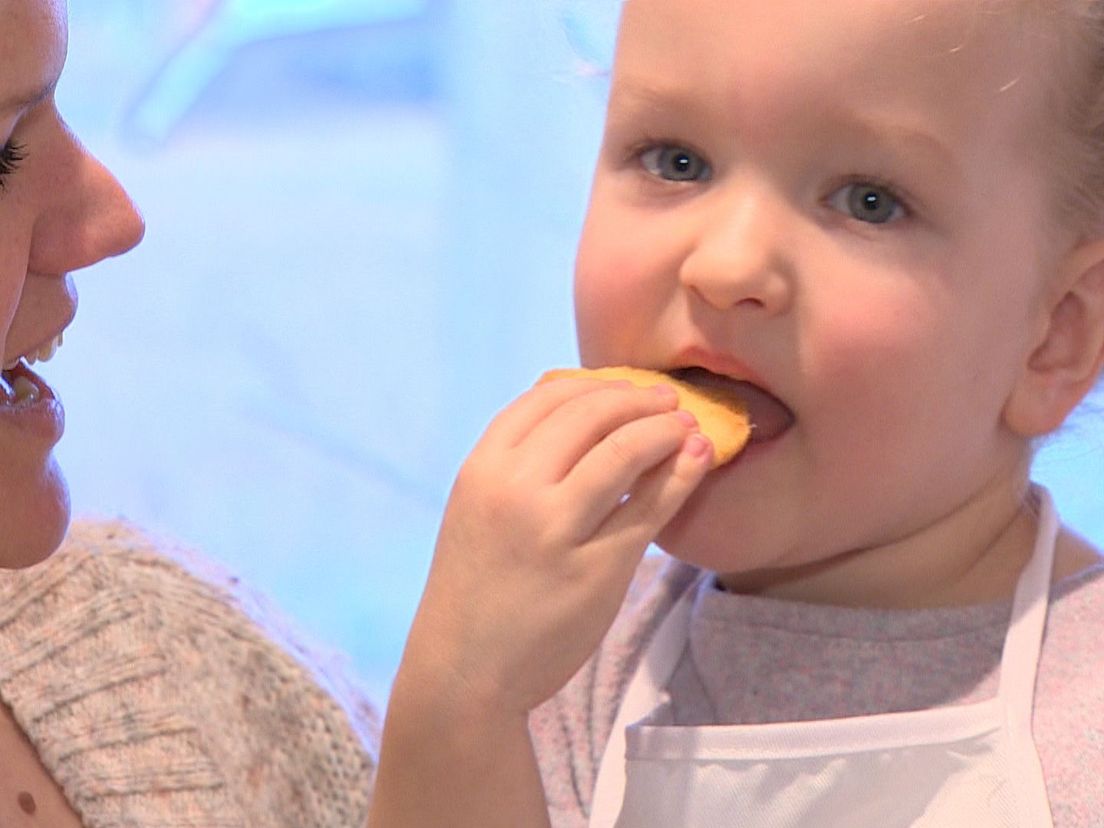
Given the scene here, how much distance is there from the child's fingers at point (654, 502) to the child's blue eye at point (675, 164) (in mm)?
209

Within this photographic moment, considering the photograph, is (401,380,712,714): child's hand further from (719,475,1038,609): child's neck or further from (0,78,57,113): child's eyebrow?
Result: (0,78,57,113): child's eyebrow

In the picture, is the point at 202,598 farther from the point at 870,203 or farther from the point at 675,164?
the point at 870,203

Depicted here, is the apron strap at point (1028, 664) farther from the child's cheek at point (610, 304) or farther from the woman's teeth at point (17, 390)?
the woman's teeth at point (17, 390)

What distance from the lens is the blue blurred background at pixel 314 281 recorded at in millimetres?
3178

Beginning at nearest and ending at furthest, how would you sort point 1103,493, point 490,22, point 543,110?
1. point 1103,493
2. point 543,110
3. point 490,22

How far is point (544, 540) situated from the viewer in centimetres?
108

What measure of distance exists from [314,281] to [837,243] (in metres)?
2.48

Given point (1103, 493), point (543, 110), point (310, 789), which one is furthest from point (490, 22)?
point (310, 789)

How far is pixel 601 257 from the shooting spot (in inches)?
48.1

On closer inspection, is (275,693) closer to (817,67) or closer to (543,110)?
(817,67)

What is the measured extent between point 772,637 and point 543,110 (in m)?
1.77

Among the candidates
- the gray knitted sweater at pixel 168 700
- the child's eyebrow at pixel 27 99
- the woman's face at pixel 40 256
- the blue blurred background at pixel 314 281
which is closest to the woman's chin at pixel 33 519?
the woman's face at pixel 40 256

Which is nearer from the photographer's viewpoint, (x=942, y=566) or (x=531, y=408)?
(x=531, y=408)

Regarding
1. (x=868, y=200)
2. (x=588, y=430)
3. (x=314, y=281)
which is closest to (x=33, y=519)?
(x=588, y=430)
